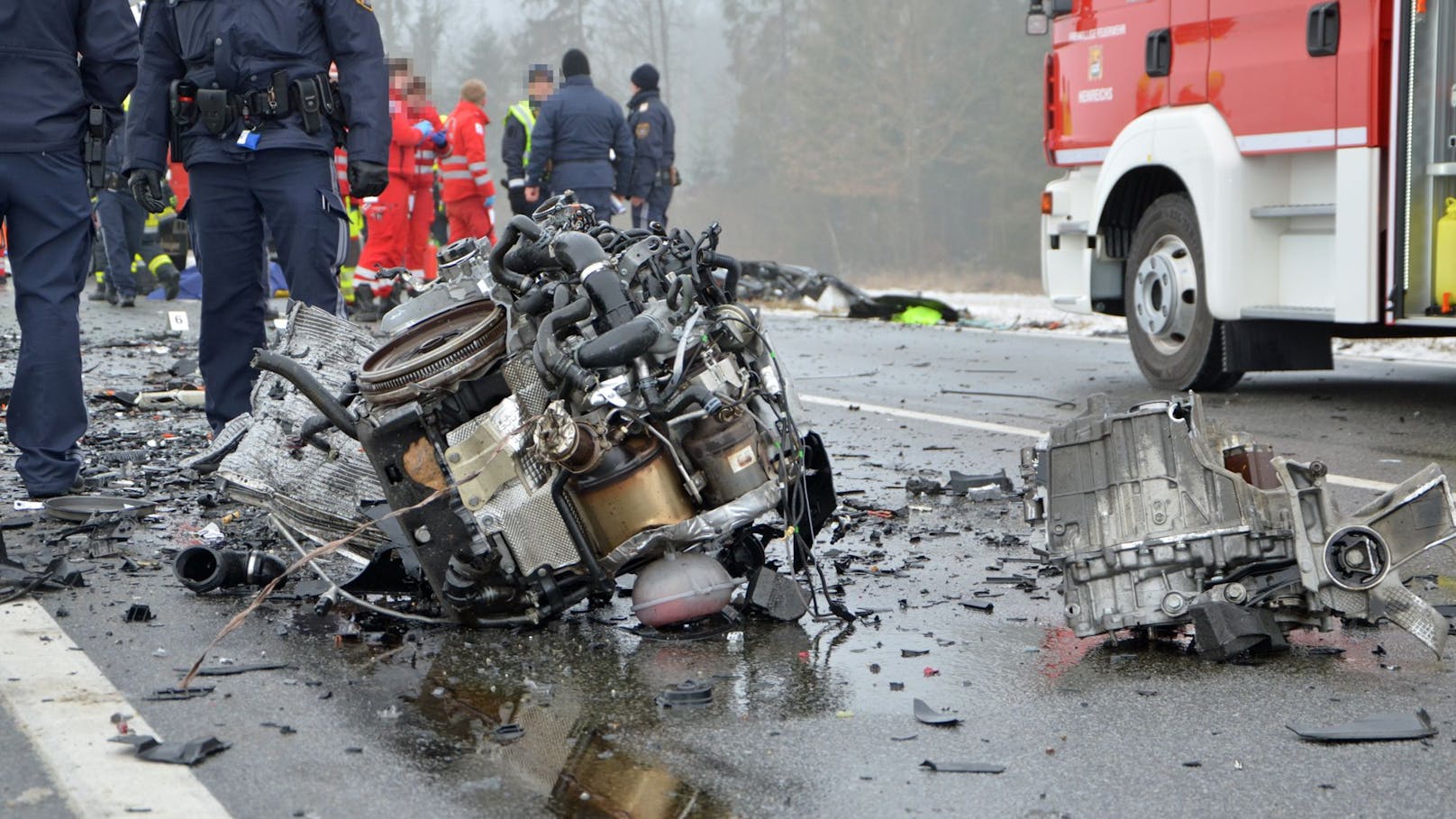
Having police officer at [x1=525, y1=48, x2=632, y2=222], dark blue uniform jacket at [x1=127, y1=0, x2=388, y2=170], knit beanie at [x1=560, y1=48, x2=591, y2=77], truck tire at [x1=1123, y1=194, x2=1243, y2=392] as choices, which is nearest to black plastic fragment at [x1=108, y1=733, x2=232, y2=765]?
dark blue uniform jacket at [x1=127, y1=0, x2=388, y2=170]

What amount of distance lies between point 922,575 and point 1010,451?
237cm

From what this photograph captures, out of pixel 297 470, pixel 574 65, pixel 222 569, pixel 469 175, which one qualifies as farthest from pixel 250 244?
pixel 469 175

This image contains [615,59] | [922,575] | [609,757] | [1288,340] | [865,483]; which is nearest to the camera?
[609,757]

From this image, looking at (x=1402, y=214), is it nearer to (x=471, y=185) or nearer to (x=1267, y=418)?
(x=1267, y=418)

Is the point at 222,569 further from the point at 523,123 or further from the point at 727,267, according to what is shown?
the point at 523,123

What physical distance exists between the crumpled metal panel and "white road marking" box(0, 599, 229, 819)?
705 millimetres

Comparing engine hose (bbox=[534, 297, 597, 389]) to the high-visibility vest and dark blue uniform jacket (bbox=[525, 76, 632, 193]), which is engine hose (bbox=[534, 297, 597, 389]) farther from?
the high-visibility vest

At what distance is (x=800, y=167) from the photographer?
51781mm

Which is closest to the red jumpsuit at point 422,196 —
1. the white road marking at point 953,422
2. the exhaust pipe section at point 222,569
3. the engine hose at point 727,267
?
the white road marking at point 953,422

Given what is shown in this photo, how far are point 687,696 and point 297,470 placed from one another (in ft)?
5.82

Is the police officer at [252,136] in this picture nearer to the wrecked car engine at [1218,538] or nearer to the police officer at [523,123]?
the wrecked car engine at [1218,538]

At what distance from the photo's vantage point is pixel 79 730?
10.1ft

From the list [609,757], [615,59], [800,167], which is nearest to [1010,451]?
[609,757]

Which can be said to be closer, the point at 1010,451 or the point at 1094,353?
the point at 1010,451
